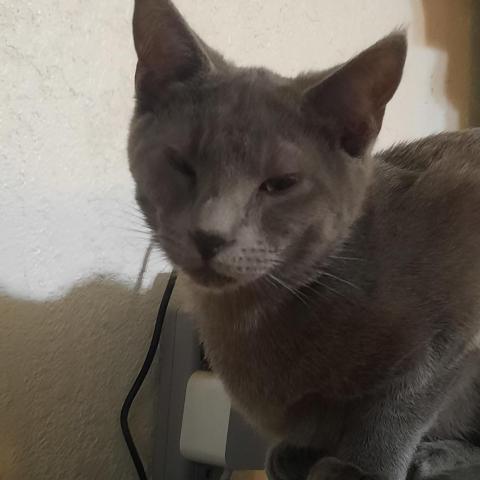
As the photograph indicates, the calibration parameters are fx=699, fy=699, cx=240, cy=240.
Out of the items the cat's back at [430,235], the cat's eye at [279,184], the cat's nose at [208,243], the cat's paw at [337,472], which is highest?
the cat's eye at [279,184]

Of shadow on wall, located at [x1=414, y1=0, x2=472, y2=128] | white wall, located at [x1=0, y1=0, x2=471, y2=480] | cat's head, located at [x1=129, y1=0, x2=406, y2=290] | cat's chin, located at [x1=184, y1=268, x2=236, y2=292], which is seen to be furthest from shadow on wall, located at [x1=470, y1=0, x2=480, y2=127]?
cat's chin, located at [x1=184, y1=268, x2=236, y2=292]

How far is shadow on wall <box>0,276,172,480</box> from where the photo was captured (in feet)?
2.68

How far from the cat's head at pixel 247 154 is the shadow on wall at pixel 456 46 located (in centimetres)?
110

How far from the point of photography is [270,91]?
0.68 metres

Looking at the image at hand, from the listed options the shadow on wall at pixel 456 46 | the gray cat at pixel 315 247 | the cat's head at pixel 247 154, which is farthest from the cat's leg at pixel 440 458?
the shadow on wall at pixel 456 46

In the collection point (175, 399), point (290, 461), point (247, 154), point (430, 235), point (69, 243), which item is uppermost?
point (247, 154)

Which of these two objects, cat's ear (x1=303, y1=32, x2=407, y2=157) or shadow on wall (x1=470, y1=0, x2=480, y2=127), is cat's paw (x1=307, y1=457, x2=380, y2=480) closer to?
cat's ear (x1=303, y1=32, x2=407, y2=157)

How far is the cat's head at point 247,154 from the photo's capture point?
0.62 meters

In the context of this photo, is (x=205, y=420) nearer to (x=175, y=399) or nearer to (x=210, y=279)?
(x=175, y=399)

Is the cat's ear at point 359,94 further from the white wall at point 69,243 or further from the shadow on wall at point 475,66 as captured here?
the shadow on wall at point 475,66

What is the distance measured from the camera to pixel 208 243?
603 millimetres

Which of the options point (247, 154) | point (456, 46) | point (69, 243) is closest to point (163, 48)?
point (247, 154)

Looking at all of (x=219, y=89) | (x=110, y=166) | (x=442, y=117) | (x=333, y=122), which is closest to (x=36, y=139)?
(x=110, y=166)

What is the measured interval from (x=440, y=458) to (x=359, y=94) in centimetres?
41
